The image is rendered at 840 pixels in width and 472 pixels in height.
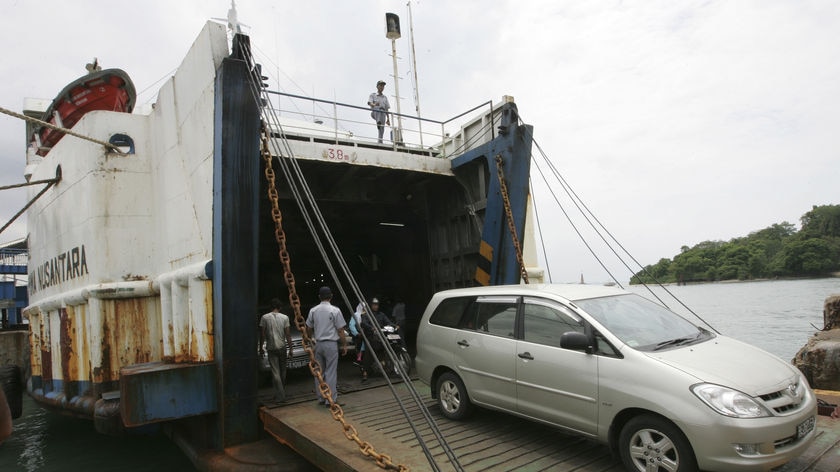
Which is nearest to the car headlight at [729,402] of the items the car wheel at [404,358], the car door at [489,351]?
the car door at [489,351]

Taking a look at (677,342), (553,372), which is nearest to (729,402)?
(677,342)

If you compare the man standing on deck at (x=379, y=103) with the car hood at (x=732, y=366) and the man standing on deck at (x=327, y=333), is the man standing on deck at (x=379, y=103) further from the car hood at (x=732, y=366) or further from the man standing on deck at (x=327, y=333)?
the car hood at (x=732, y=366)

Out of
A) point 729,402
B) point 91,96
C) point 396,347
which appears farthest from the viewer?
point 91,96

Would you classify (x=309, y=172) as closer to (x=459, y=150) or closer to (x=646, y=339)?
(x=459, y=150)

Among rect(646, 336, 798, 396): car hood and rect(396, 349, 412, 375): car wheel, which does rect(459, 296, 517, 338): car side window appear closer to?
rect(646, 336, 798, 396): car hood

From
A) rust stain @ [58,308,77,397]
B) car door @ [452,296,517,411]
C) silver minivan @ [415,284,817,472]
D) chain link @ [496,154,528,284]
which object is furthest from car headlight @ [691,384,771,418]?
rust stain @ [58,308,77,397]

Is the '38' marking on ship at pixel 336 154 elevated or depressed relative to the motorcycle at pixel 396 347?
elevated

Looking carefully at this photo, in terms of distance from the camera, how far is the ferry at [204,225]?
5.33m

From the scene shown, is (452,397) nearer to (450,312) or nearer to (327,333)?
(450,312)

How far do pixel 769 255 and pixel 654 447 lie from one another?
221ft

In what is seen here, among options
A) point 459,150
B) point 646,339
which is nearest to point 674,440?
point 646,339

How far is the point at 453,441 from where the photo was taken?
14.5ft

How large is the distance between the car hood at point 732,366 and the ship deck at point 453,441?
31.6 inches

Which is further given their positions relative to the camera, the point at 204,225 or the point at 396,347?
the point at 396,347
